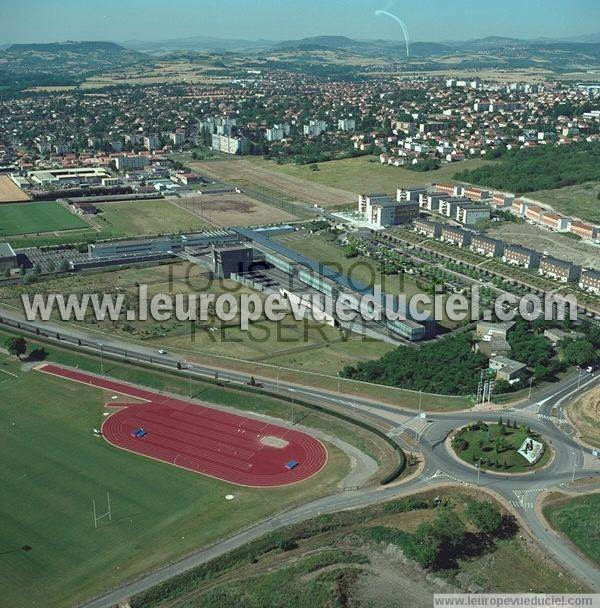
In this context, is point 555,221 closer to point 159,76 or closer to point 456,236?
point 456,236

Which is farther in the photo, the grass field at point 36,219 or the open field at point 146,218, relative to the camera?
the open field at point 146,218

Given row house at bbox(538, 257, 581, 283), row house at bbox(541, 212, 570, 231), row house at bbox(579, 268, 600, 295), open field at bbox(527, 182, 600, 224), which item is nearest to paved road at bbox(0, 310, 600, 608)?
row house at bbox(579, 268, 600, 295)

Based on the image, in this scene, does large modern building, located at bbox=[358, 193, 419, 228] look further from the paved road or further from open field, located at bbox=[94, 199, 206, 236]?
the paved road

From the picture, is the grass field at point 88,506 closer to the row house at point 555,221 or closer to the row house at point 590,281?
the row house at point 590,281

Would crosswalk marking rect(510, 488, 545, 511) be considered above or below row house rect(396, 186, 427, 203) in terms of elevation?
below

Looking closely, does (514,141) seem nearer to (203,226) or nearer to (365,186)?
(365,186)

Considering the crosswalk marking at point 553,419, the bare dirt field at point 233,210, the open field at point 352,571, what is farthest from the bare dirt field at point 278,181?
the open field at point 352,571
